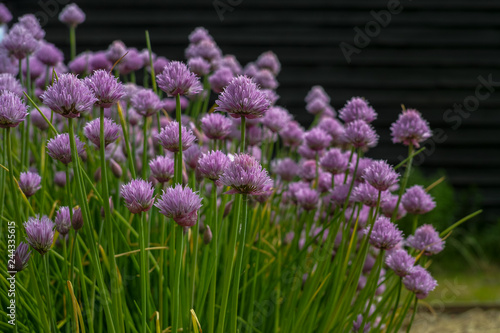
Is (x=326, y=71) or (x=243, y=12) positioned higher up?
(x=243, y=12)

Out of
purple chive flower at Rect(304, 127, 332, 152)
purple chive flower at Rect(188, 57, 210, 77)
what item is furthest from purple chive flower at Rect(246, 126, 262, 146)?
purple chive flower at Rect(188, 57, 210, 77)

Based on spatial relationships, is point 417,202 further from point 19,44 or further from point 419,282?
point 19,44

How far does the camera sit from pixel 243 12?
454 cm

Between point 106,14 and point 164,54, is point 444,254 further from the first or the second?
point 106,14

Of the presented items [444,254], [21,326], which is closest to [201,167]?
[21,326]

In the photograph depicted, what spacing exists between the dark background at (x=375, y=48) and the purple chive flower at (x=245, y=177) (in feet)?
12.5

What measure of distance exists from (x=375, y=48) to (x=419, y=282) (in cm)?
387

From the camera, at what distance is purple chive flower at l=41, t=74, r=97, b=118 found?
2.48ft

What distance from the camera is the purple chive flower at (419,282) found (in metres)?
1.11

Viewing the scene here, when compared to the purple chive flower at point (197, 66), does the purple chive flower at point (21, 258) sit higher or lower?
lower

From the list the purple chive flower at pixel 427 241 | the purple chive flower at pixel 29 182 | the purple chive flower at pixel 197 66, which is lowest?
the purple chive flower at pixel 427 241

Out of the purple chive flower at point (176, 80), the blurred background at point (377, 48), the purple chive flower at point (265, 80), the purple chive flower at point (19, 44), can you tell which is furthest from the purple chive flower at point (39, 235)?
the blurred background at point (377, 48)

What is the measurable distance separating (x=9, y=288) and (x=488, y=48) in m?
4.88

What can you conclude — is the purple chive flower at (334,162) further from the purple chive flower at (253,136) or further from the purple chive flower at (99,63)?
the purple chive flower at (99,63)
